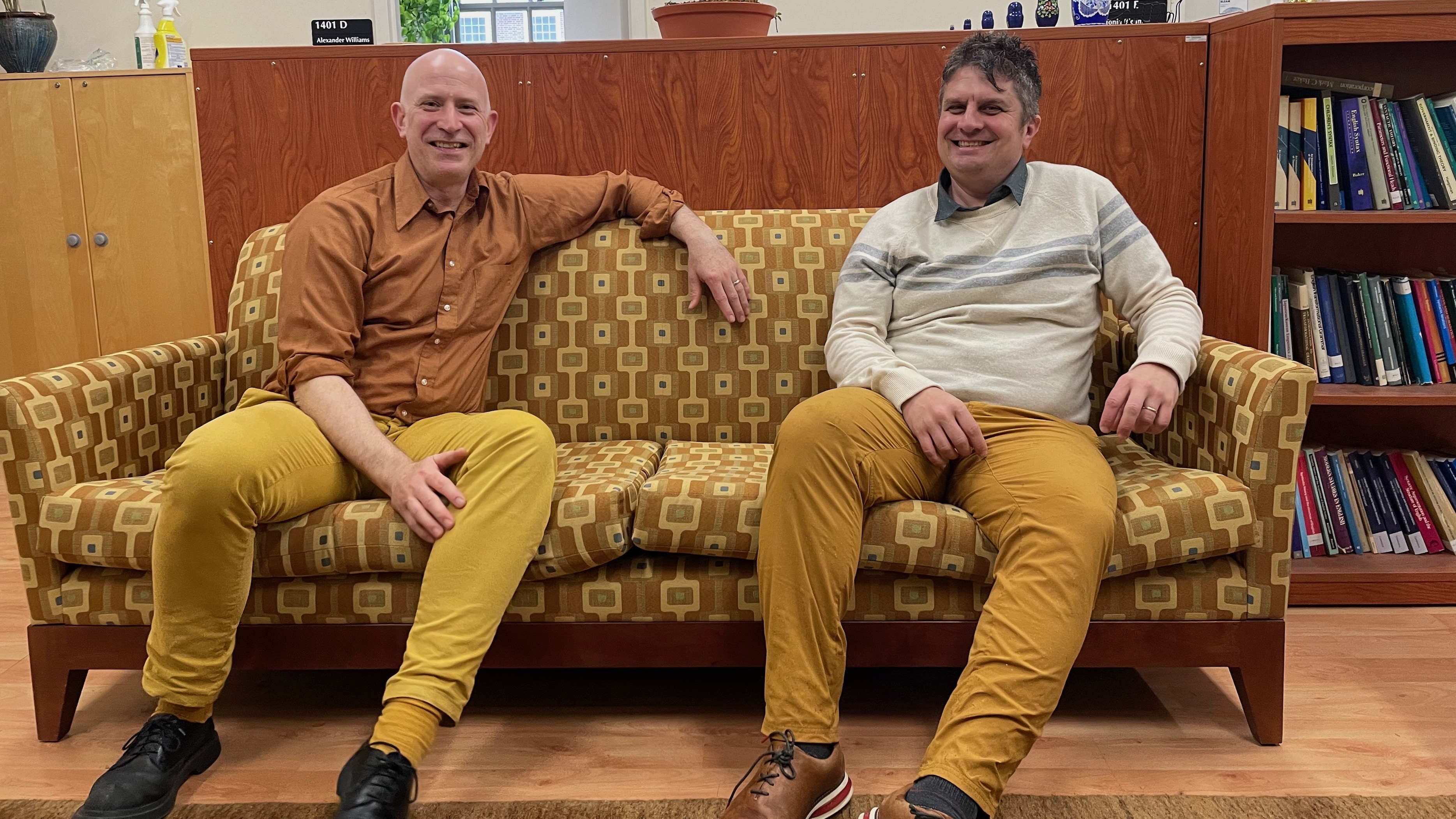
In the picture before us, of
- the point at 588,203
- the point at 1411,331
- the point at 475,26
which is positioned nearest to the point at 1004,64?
the point at 588,203

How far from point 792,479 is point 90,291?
3.21 m

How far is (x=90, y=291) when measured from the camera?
3844 millimetres

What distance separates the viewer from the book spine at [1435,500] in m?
2.39

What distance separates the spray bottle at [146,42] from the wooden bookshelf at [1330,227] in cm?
353

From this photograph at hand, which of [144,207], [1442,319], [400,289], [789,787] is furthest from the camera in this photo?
[144,207]

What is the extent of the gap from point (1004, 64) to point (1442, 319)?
3.91 ft

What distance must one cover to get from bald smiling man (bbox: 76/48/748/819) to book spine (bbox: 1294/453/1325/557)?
1.24m

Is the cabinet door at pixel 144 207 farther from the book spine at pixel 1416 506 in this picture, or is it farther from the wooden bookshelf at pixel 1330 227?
the book spine at pixel 1416 506

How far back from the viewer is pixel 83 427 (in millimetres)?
1837

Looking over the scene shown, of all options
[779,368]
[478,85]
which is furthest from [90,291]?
[779,368]

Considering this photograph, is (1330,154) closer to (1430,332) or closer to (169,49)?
(1430,332)

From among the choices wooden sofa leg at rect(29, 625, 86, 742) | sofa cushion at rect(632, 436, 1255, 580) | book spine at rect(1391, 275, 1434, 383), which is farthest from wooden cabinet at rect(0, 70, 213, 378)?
book spine at rect(1391, 275, 1434, 383)

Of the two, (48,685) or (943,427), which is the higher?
(943,427)

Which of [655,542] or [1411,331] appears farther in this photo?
[1411,331]
